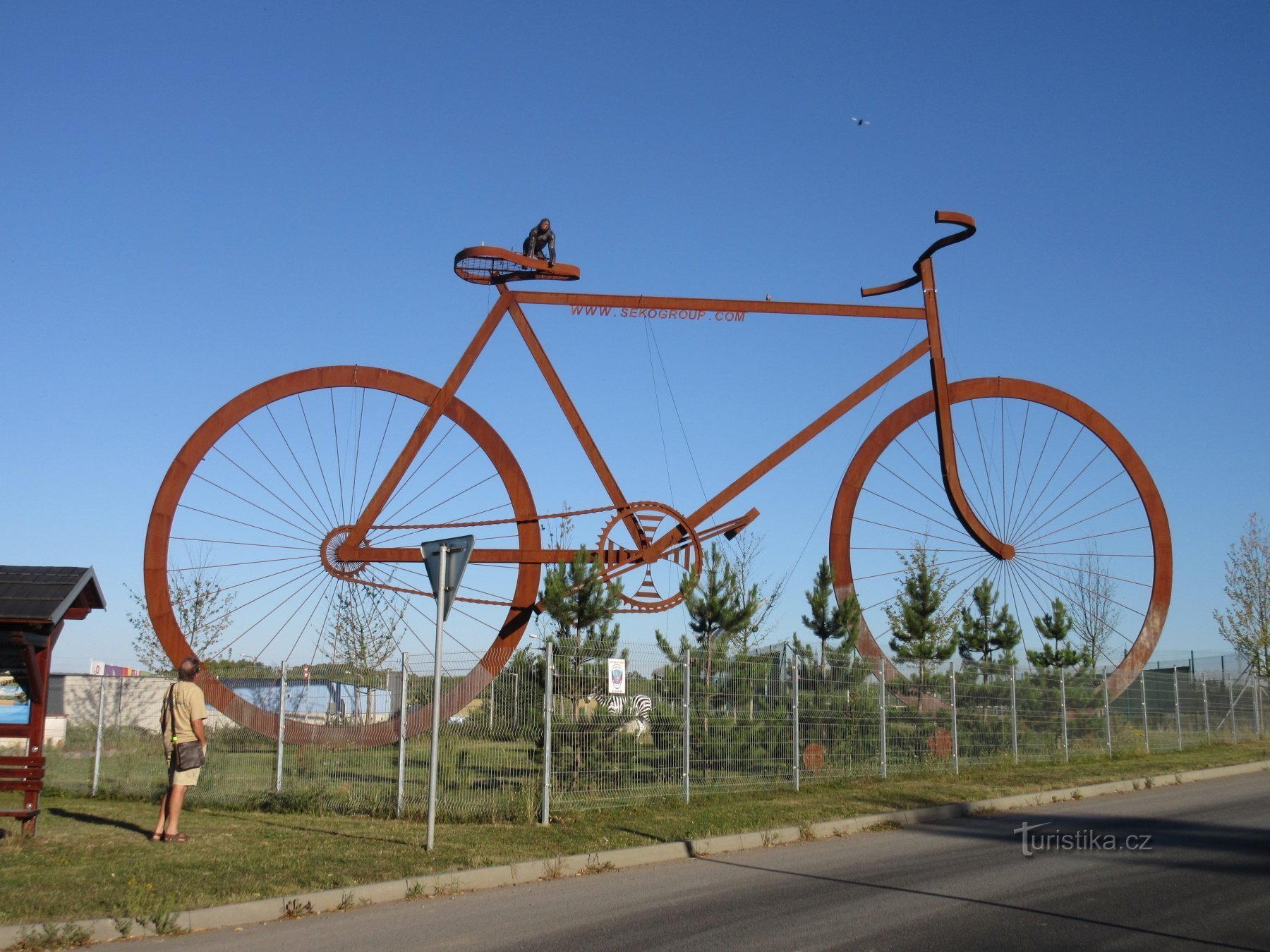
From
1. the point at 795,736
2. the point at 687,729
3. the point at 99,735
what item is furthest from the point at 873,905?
the point at 99,735

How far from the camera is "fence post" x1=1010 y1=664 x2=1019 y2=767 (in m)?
21.2

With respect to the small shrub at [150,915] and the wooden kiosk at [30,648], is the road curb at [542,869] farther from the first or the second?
the wooden kiosk at [30,648]

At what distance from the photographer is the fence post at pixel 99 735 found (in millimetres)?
17047

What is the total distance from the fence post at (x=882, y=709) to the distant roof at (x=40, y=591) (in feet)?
38.7

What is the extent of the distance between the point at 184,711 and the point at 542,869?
4378 millimetres

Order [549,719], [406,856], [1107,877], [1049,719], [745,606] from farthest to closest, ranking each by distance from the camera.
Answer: [1049,719] → [745,606] → [549,719] → [406,856] → [1107,877]

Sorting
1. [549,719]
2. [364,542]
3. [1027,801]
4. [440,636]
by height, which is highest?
[364,542]

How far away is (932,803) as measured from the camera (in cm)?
1534

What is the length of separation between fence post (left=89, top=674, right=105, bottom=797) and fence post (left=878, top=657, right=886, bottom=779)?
1212cm

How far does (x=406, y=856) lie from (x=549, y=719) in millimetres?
3225

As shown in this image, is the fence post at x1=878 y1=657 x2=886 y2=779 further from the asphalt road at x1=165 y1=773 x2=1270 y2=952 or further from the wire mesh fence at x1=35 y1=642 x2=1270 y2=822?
the asphalt road at x1=165 y1=773 x2=1270 y2=952

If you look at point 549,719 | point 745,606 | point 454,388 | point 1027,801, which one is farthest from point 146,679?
point 1027,801

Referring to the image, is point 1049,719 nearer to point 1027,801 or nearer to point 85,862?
point 1027,801

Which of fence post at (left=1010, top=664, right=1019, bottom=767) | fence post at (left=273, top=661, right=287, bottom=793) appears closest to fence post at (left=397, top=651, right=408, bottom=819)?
fence post at (left=273, top=661, right=287, bottom=793)
